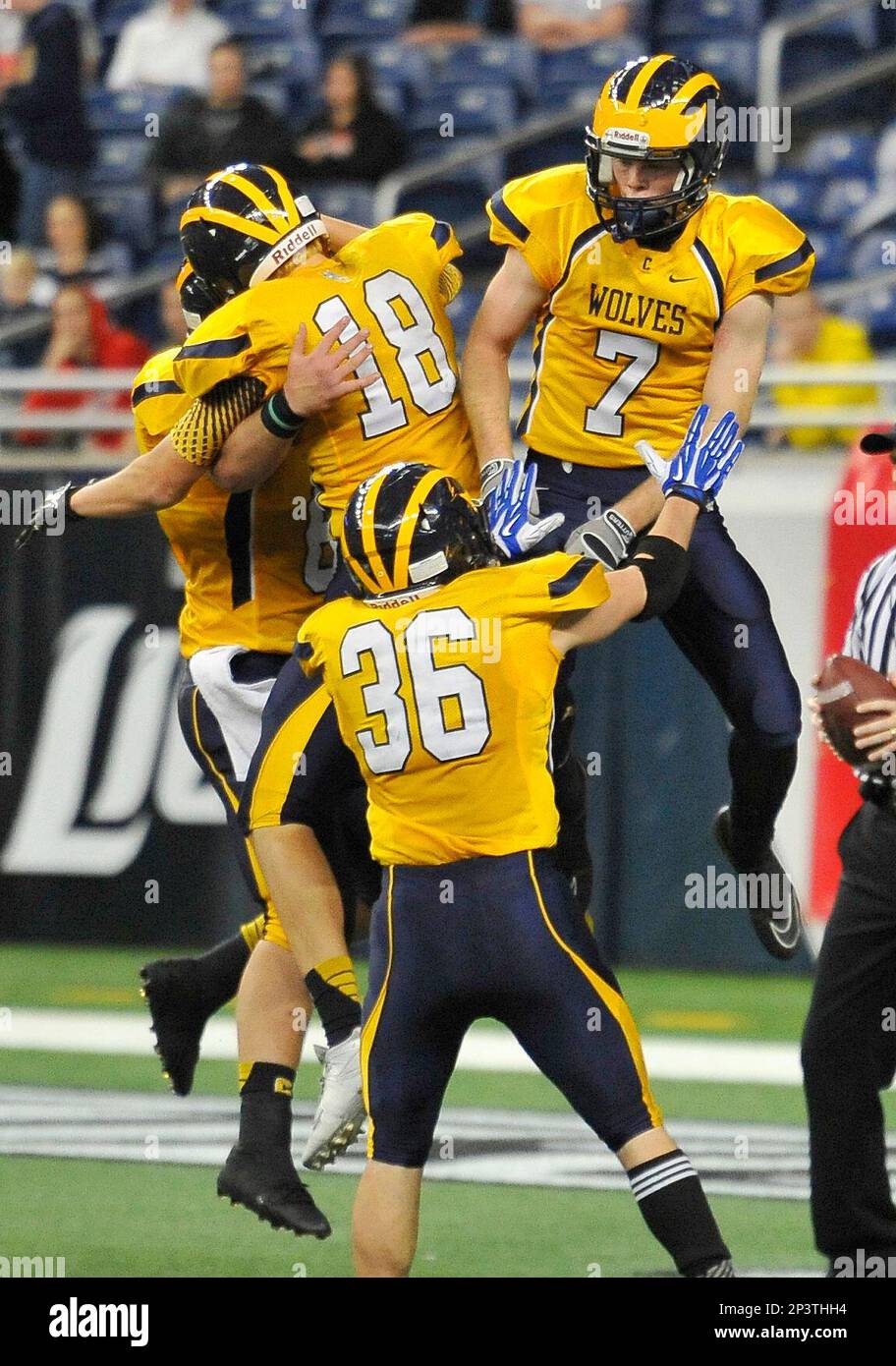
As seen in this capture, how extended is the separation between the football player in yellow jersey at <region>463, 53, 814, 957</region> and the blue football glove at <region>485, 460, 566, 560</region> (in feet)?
0.29

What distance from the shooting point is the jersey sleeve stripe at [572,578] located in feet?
16.2

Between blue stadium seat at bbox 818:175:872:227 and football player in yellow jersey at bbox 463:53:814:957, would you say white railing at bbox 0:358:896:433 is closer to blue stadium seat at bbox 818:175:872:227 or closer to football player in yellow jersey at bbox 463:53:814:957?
blue stadium seat at bbox 818:175:872:227

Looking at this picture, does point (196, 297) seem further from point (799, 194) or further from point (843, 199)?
point (843, 199)

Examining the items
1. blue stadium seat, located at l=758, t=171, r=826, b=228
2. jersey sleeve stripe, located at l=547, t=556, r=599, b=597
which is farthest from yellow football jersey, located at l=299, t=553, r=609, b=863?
blue stadium seat, located at l=758, t=171, r=826, b=228

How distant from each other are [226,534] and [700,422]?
1394 millimetres

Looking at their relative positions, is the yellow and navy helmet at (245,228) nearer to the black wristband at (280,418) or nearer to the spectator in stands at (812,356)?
the black wristband at (280,418)

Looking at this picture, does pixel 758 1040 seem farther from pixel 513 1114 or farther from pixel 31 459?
pixel 31 459

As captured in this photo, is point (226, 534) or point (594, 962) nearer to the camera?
point (594, 962)

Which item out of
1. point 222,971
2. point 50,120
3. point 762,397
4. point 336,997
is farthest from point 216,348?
point 50,120

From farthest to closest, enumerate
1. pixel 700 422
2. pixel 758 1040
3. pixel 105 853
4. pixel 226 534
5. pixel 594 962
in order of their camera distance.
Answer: pixel 105 853, pixel 758 1040, pixel 226 534, pixel 700 422, pixel 594 962

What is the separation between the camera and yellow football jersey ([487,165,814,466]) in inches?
228

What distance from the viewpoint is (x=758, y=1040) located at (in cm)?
917

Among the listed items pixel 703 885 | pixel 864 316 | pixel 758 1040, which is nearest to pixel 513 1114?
pixel 758 1040

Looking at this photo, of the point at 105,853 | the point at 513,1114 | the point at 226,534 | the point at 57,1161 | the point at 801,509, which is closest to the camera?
the point at 226,534
